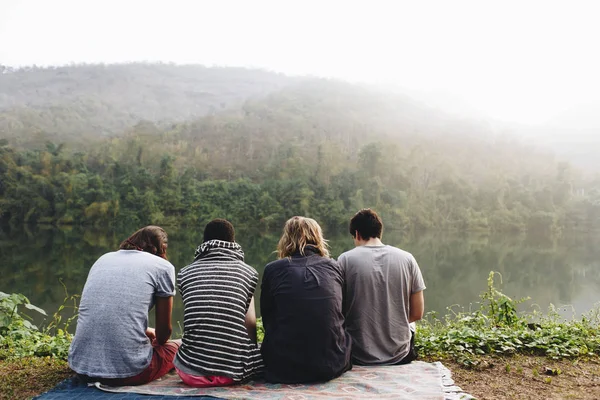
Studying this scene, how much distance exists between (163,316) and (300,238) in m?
0.92

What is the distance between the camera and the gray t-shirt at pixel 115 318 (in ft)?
8.29

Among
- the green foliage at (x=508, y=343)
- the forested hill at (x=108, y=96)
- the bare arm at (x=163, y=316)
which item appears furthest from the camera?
the forested hill at (x=108, y=96)

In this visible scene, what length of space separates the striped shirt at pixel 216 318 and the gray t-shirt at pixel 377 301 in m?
0.69

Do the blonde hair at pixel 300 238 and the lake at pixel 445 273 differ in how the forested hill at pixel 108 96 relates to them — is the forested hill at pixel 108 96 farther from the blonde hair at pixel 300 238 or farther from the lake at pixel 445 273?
the blonde hair at pixel 300 238

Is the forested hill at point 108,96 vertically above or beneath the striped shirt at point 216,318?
above

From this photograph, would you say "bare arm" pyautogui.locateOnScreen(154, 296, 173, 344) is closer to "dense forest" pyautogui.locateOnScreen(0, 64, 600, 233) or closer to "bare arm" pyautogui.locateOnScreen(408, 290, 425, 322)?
"bare arm" pyautogui.locateOnScreen(408, 290, 425, 322)

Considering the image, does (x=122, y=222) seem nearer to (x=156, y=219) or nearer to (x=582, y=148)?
(x=156, y=219)

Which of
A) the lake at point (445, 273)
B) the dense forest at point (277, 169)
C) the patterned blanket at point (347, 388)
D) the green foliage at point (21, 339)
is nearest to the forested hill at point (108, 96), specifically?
the dense forest at point (277, 169)

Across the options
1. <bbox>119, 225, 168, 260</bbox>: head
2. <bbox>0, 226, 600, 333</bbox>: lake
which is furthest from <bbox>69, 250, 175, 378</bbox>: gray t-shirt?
<bbox>0, 226, 600, 333</bbox>: lake

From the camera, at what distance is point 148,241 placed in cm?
277

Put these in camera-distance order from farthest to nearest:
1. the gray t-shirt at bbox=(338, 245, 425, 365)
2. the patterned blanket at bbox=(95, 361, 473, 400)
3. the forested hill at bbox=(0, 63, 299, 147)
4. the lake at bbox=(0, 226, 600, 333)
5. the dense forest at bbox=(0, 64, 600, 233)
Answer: the forested hill at bbox=(0, 63, 299, 147) → the dense forest at bbox=(0, 64, 600, 233) → the lake at bbox=(0, 226, 600, 333) → the gray t-shirt at bbox=(338, 245, 425, 365) → the patterned blanket at bbox=(95, 361, 473, 400)

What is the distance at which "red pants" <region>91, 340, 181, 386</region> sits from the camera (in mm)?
2602

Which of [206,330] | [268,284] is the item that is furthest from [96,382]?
[268,284]

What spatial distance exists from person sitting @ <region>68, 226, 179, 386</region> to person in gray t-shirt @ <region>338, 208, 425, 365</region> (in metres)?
1.13
